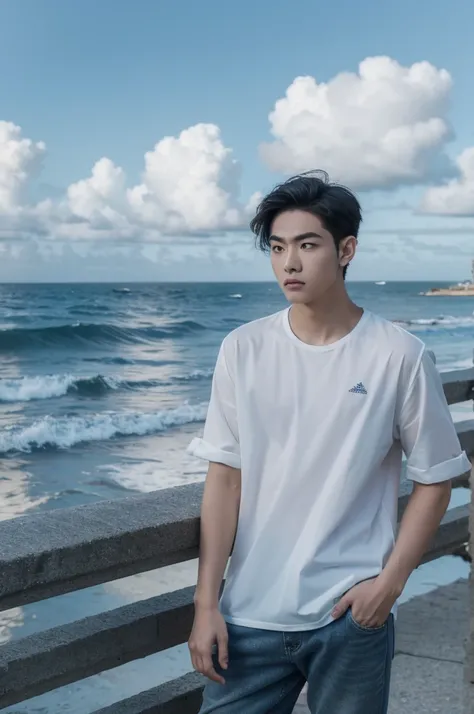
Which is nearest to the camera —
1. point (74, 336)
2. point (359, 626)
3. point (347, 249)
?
point (359, 626)

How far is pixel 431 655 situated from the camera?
3084 millimetres

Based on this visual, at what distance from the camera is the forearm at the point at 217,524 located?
1.67 m

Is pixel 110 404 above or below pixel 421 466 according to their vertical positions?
below

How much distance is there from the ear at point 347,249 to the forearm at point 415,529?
446mm

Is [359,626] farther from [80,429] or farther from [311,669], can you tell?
[80,429]

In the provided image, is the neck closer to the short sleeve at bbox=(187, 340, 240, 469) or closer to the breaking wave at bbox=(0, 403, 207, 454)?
the short sleeve at bbox=(187, 340, 240, 469)

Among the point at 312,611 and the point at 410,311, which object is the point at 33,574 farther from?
the point at 410,311


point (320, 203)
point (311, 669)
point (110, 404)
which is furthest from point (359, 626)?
point (110, 404)

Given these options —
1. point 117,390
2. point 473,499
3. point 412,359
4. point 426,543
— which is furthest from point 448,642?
point 117,390

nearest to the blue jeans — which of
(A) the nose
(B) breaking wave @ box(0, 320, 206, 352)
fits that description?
(A) the nose

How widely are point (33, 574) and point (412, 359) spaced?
767 millimetres

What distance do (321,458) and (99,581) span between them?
464 mm

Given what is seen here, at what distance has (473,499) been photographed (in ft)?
7.22

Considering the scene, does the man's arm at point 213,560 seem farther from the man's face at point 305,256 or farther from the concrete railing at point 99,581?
the man's face at point 305,256
